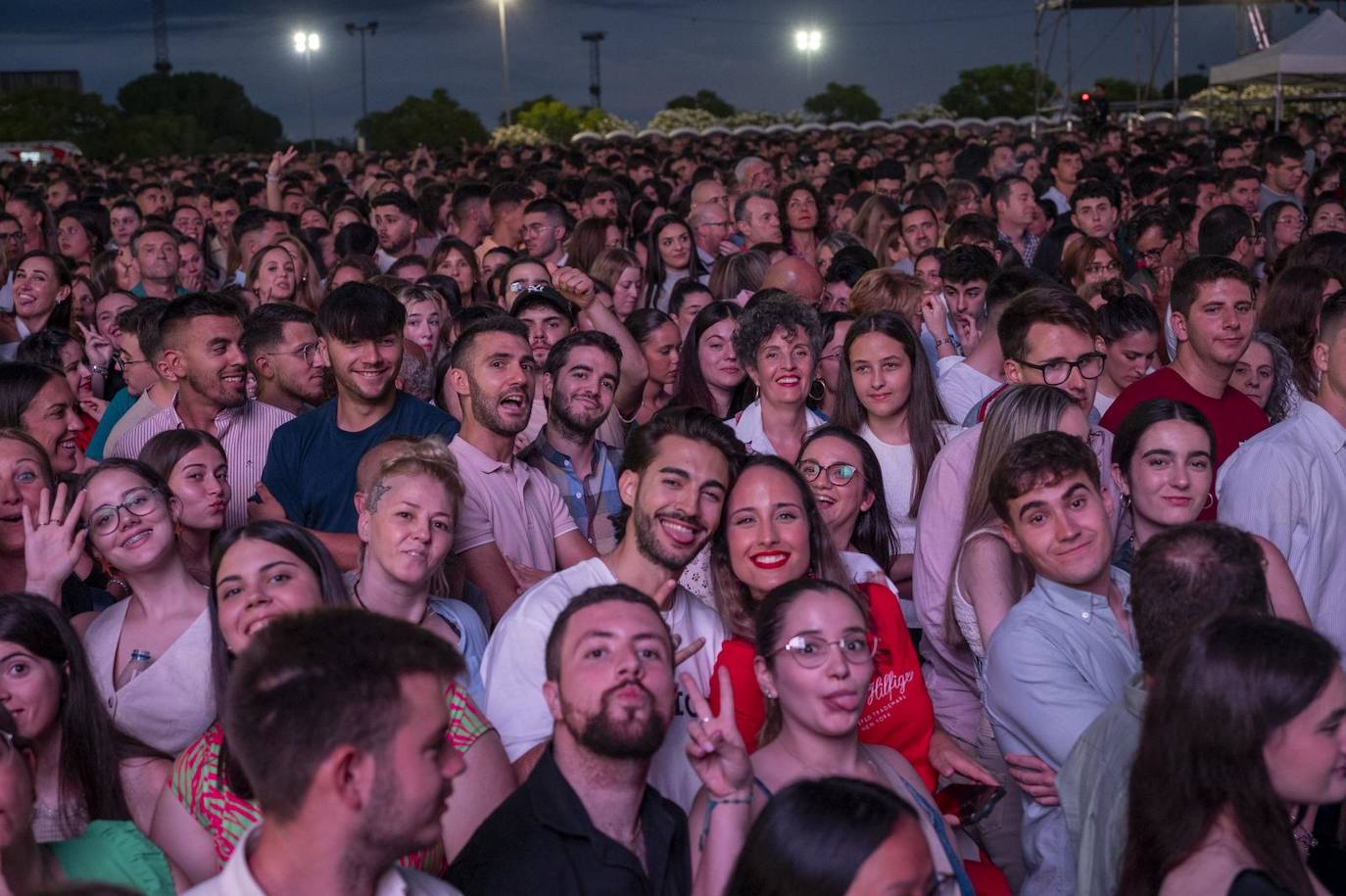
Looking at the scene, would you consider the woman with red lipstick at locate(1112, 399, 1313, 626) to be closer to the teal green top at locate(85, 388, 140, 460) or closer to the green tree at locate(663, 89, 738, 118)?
the teal green top at locate(85, 388, 140, 460)

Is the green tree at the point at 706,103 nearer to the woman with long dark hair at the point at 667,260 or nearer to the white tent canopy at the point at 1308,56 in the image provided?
the white tent canopy at the point at 1308,56

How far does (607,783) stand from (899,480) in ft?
8.40

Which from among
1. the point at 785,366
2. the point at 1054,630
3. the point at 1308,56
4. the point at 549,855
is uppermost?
the point at 1308,56

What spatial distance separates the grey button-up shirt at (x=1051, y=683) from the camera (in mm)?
3482

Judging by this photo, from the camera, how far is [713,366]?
635 cm

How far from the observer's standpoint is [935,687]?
4551mm

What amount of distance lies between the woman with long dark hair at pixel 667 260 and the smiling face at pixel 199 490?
468 centimetres

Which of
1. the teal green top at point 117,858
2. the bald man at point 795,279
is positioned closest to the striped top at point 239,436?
the teal green top at point 117,858

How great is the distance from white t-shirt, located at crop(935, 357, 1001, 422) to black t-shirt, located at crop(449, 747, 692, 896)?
3.26 m

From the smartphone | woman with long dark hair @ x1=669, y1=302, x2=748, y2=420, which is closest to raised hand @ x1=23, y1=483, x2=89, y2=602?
the smartphone

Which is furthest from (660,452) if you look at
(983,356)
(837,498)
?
(983,356)

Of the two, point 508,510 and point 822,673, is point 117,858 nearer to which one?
point 822,673

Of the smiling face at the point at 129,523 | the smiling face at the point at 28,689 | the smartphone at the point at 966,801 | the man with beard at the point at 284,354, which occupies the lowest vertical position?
the smartphone at the point at 966,801

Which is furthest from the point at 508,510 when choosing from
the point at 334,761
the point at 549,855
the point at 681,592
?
the point at 334,761
